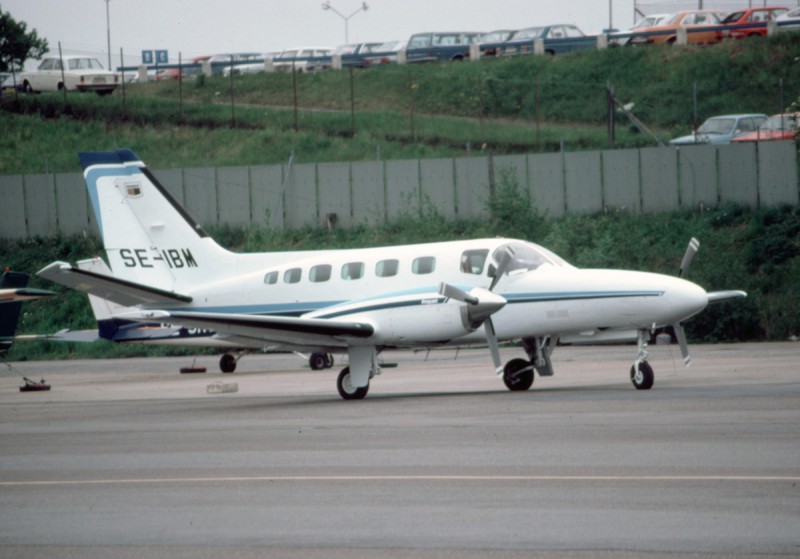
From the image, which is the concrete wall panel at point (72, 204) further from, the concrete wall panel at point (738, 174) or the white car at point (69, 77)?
the concrete wall panel at point (738, 174)

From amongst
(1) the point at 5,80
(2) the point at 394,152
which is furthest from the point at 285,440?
(1) the point at 5,80

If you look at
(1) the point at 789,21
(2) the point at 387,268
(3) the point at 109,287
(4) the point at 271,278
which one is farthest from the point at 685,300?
(1) the point at 789,21

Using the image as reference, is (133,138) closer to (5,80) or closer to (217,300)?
(5,80)

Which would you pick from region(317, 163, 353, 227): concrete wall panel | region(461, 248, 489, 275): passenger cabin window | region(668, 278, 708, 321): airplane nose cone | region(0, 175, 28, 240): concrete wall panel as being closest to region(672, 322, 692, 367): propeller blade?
region(668, 278, 708, 321): airplane nose cone

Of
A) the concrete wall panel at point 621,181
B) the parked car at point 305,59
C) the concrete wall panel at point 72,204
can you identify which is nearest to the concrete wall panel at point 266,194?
the concrete wall panel at point 72,204

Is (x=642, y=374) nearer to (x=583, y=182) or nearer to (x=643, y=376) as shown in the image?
(x=643, y=376)

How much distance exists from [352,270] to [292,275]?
143 cm

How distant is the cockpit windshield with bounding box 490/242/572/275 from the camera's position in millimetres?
20875

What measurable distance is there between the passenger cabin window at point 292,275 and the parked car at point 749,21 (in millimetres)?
43090

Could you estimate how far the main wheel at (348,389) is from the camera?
68.1 feet

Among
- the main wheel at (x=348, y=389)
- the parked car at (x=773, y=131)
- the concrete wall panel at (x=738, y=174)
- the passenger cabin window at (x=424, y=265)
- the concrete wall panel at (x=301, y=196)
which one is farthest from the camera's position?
the concrete wall panel at (x=301, y=196)

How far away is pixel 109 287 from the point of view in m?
22.9

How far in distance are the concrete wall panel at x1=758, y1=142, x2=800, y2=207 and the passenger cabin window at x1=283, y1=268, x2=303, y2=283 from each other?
23.5 m

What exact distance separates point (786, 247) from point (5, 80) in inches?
1824
